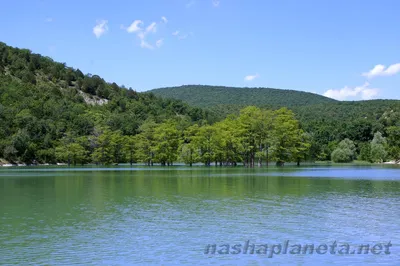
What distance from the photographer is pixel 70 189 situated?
3769 cm

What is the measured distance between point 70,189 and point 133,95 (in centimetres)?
13548

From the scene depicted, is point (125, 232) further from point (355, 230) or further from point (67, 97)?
point (67, 97)

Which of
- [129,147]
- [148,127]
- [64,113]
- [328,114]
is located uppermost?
[328,114]

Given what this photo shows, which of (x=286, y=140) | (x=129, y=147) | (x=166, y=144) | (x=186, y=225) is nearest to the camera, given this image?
(x=186, y=225)

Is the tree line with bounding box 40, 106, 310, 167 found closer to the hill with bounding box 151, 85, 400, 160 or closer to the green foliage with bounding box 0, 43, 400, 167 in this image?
the green foliage with bounding box 0, 43, 400, 167

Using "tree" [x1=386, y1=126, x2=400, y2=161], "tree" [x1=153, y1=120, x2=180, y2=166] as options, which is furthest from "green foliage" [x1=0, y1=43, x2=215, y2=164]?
"tree" [x1=386, y1=126, x2=400, y2=161]

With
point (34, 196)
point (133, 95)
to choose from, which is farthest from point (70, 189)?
point (133, 95)

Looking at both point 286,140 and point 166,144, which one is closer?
point 286,140

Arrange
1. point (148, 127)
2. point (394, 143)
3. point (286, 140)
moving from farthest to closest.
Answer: point (394, 143)
point (148, 127)
point (286, 140)

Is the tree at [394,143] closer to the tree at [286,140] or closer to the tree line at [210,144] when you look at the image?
the tree line at [210,144]

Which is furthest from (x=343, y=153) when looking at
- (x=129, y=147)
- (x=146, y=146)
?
(x=129, y=147)

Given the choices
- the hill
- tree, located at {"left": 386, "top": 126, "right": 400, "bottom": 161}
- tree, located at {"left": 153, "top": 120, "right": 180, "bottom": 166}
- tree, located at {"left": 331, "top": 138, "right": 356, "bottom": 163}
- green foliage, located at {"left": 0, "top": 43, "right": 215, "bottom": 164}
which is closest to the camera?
tree, located at {"left": 153, "top": 120, "right": 180, "bottom": 166}

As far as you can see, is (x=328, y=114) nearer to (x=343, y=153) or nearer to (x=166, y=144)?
(x=343, y=153)

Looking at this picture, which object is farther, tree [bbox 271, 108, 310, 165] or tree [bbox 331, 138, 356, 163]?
tree [bbox 331, 138, 356, 163]
